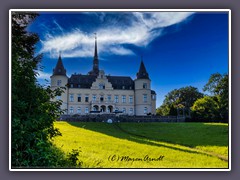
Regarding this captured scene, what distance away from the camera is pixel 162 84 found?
484 centimetres

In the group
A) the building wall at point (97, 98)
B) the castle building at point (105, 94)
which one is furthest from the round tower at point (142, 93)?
the building wall at point (97, 98)

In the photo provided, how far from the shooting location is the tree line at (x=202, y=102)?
15.1 ft

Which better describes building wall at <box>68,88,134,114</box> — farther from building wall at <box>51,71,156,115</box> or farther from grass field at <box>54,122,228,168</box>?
grass field at <box>54,122,228,168</box>

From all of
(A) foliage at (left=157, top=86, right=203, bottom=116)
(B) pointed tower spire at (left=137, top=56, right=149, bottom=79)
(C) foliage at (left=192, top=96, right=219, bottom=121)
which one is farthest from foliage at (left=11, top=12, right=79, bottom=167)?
(C) foliage at (left=192, top=96, right=219, bottom=121)

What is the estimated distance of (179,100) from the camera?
4.96 m

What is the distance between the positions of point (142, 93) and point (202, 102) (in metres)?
0.96

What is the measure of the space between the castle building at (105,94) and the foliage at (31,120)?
1.46 feet

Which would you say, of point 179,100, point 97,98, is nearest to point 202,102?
point 179,100

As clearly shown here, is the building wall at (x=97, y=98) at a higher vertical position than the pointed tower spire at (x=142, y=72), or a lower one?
lower

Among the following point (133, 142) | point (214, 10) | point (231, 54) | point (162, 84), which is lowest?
point (133, 142)

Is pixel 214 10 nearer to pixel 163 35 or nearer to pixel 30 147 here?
pixel 163 35

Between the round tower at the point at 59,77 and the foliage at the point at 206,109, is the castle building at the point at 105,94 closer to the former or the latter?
the round tower at the point at 59,77
